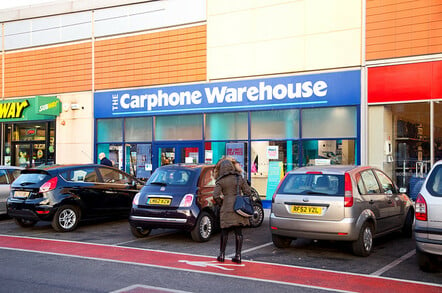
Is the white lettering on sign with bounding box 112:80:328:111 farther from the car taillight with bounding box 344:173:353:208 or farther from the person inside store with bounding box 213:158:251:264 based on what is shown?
the person inside store with bounding box 213:158:251:264

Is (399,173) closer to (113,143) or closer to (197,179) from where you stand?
(197,179)

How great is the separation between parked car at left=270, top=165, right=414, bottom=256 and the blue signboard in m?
5.77

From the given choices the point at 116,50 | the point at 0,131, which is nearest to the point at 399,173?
the point at 116,50

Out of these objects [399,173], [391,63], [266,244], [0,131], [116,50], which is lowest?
[266,244]

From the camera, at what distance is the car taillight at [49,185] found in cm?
1081

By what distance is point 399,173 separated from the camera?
13.8m

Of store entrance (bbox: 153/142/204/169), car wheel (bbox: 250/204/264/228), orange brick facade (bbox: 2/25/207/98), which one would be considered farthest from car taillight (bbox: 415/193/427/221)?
orange brick facade (bbox: 2/25/207/98)

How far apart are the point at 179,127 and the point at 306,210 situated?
384 inches

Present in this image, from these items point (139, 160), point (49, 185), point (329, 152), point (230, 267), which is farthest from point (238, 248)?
point (139, 160)

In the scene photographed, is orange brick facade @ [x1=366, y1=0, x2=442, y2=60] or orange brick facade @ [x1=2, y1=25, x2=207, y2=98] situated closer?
orange brick facade @ [x1=366, y1=0, x2=442, y2=60]

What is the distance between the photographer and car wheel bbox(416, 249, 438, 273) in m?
6.90

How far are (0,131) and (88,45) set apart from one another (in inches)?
238

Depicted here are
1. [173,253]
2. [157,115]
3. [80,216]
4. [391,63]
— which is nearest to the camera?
[173,253]

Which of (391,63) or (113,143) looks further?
(113,143)
